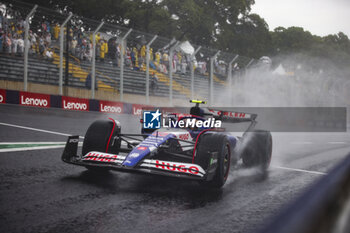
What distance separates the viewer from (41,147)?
659 centimetres

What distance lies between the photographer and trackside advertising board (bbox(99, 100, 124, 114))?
1683 cm

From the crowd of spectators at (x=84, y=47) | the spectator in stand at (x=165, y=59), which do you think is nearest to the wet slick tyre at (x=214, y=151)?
the crowd of spectators at (x=84, y=47)

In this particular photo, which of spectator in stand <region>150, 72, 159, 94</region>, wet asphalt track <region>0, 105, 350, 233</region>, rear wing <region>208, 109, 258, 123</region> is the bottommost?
wet asphalt track <region>0, 105, 350, 233</region>

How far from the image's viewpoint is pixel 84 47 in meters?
16.5

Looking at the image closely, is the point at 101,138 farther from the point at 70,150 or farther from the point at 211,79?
the point at 211,79

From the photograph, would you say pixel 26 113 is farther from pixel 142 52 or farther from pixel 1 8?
pixel 142 52

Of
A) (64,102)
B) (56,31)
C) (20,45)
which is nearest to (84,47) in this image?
(56,31)

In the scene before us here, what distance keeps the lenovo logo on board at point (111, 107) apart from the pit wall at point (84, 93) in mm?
223

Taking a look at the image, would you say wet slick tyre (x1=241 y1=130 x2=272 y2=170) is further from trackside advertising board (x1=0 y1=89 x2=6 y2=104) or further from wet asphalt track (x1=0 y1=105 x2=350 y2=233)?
trackside advertising board (x1=0 y1=89 x2=6 y2=104)

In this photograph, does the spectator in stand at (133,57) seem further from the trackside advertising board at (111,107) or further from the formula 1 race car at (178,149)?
the formula 1 race car at (178,149)

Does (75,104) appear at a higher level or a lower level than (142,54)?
lower

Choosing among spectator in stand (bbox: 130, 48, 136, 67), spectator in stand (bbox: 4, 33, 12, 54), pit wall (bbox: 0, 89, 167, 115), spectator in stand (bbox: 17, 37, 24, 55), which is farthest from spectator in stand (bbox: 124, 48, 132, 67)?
spectator in stand (bbox: 4, 33, 12, 54)

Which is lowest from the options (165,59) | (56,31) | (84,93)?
(84,93)

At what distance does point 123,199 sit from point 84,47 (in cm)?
1384
